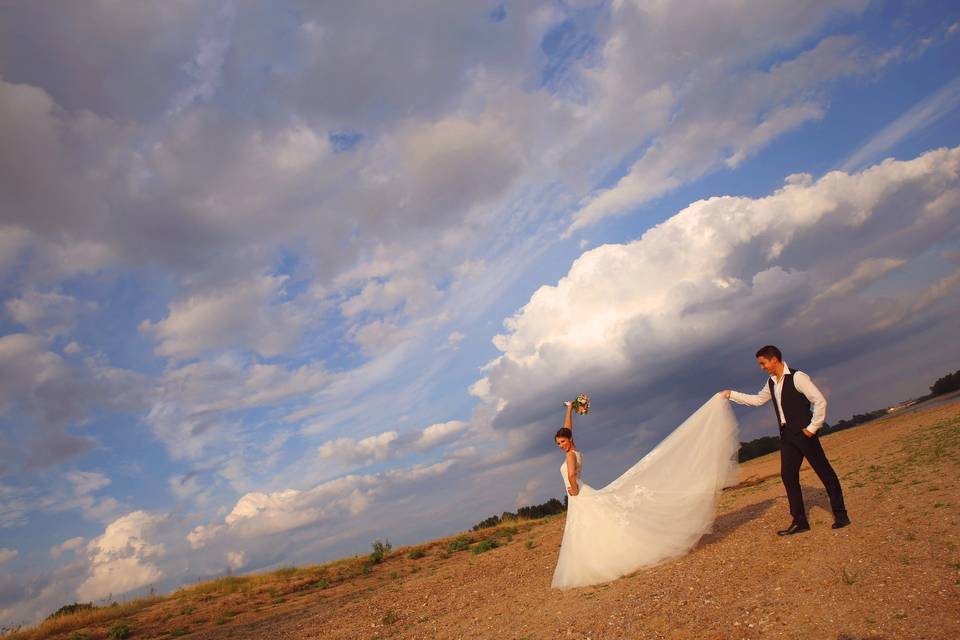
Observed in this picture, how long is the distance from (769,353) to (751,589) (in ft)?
13.3

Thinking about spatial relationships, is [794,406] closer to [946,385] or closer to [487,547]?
[487,547]

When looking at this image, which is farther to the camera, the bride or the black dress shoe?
the bride

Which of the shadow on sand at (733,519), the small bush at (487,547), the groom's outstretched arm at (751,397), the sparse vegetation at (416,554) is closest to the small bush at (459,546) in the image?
the sparse vegetation at (416,554)

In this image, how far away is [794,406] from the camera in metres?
9.62

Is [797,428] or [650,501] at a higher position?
[797,428]

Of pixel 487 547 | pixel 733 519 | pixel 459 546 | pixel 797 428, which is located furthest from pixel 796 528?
pixel 459 546

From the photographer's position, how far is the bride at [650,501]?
33.9ft

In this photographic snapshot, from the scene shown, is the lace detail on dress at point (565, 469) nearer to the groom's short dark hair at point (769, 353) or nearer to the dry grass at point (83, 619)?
the groom's short dark hair at point (769, 353)

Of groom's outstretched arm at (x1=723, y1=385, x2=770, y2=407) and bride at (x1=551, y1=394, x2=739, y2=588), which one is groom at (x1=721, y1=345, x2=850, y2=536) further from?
bride at (x1=551, y1=394, x2=739, y2=588)

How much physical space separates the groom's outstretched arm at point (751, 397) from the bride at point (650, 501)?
0.44 metres

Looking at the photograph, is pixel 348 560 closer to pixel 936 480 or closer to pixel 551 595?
pixel 551 595

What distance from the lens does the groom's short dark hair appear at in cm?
979

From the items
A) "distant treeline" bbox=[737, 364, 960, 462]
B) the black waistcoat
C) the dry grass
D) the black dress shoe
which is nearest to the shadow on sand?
the black dress shoe

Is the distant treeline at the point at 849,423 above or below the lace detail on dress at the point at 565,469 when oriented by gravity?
below
